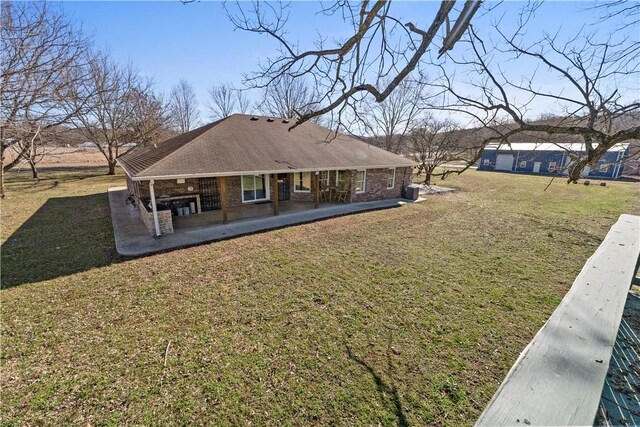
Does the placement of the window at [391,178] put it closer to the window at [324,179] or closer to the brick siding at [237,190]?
the brick siding at [237,190]

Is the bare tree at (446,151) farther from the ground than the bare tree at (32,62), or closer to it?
closer to it

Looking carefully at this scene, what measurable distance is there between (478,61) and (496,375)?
13.9ft

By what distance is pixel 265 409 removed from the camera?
3.19 meters

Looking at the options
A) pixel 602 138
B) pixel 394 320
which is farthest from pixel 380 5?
pixel 394 320

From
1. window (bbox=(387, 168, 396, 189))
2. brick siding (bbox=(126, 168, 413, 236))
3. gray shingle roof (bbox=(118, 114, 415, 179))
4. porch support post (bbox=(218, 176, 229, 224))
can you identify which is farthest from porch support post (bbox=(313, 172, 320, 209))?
window (bbox=(387, 168, 396, 189))

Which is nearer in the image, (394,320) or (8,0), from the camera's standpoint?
(394,320)

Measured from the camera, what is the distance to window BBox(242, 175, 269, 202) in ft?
42.5

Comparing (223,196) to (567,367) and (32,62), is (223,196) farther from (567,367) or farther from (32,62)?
(567,367)

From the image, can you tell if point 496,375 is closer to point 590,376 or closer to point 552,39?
point 590,376

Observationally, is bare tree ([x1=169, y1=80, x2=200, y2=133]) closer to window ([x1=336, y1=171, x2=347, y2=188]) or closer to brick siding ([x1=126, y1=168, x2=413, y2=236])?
brick siding ([x1=126, y1=168, x2=413, y2=236])

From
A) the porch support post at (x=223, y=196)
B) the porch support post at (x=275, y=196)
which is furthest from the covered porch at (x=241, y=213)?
the porch support post at (x=275, y=196)

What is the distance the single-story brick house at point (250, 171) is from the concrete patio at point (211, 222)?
0.41 metres

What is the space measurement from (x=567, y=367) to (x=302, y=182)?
12920 mm

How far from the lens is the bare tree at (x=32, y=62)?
818cm
